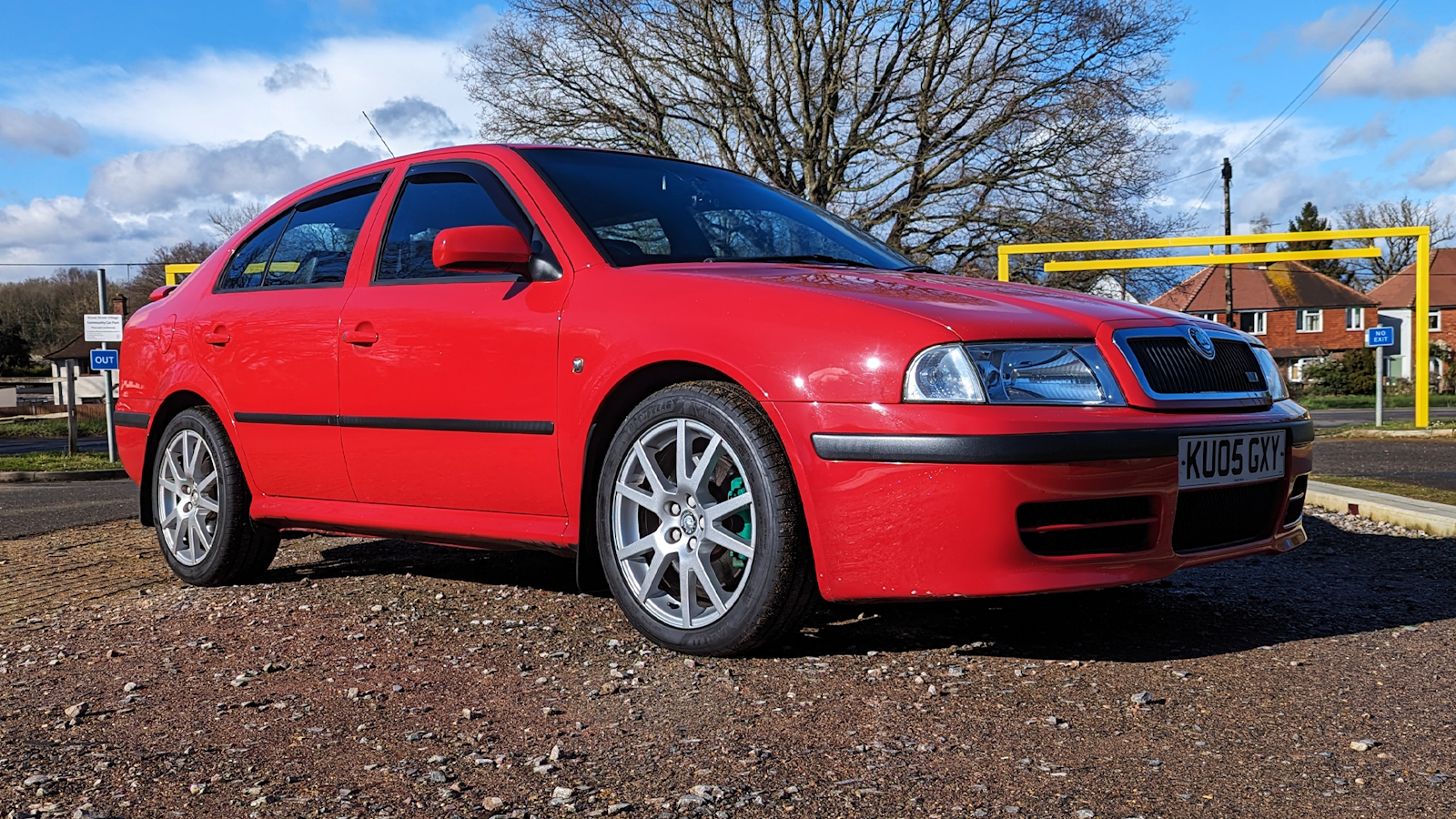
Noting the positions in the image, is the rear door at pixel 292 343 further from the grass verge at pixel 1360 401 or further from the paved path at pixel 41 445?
the grass verge at pixel 1360 401

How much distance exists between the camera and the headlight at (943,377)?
10.2ft

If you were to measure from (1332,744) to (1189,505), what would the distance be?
84 cm

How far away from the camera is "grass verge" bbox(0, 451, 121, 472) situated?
17.5 m

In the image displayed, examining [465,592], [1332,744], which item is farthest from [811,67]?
[1332,744]

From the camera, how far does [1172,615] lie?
13.3 ft

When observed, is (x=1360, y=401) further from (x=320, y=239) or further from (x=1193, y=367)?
(x=320, y=239)

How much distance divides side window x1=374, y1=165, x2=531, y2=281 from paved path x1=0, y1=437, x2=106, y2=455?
30499mm

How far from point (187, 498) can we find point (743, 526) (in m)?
2.85

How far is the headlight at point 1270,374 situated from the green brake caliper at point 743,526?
64.3 inches

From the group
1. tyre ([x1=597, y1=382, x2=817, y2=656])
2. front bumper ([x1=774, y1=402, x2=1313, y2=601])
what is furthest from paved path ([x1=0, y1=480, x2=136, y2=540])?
front bumper ([x1=774, y1=402, x2=1313, y2=601])

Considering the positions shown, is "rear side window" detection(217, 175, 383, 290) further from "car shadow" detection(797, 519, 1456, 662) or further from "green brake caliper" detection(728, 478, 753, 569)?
"car shadow" detection(797, 519, 1456, 662)

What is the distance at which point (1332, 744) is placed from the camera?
262 centimetres

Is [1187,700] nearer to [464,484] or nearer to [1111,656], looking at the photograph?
[1111,656]

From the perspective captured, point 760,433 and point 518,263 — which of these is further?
point 518,263
